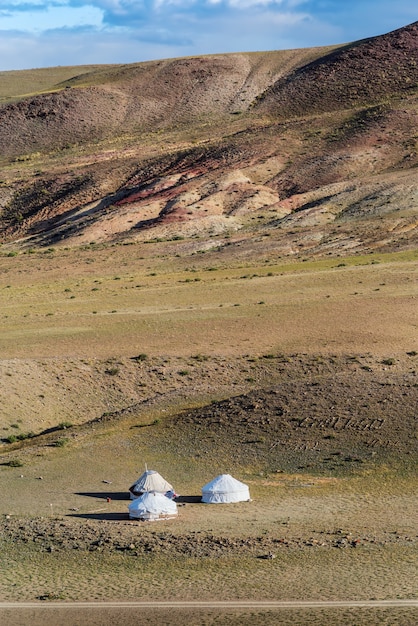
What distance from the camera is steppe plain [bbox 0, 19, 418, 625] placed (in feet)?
120

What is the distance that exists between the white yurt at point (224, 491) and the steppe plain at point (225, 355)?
46 cm

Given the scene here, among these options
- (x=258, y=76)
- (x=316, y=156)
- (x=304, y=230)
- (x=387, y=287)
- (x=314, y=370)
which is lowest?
(x=314, y=370)

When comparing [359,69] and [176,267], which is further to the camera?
[359,69]

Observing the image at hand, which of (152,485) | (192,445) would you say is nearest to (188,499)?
(152,485)

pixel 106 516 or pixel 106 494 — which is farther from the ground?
pixel 106 494

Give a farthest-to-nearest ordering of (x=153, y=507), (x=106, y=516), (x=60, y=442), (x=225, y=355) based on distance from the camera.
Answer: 1. (x=225, y=355)
2. (x=60, y=442)
3. (x=106, y=516)
4. (x=153, y=507)

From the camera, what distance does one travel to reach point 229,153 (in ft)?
416

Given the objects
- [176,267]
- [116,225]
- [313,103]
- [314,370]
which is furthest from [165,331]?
[313,103]

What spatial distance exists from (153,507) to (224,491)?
2863 millimetres

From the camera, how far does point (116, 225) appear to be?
113250 mm

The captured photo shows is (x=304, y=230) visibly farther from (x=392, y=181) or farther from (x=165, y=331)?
(x=165, y=331)

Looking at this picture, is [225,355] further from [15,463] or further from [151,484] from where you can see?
[151,484]

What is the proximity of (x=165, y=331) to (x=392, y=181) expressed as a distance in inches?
1879

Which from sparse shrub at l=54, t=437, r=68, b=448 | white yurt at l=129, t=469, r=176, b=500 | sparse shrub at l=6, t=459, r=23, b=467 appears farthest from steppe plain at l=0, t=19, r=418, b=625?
white yurt at l=129, t=469, r=176, b=500
